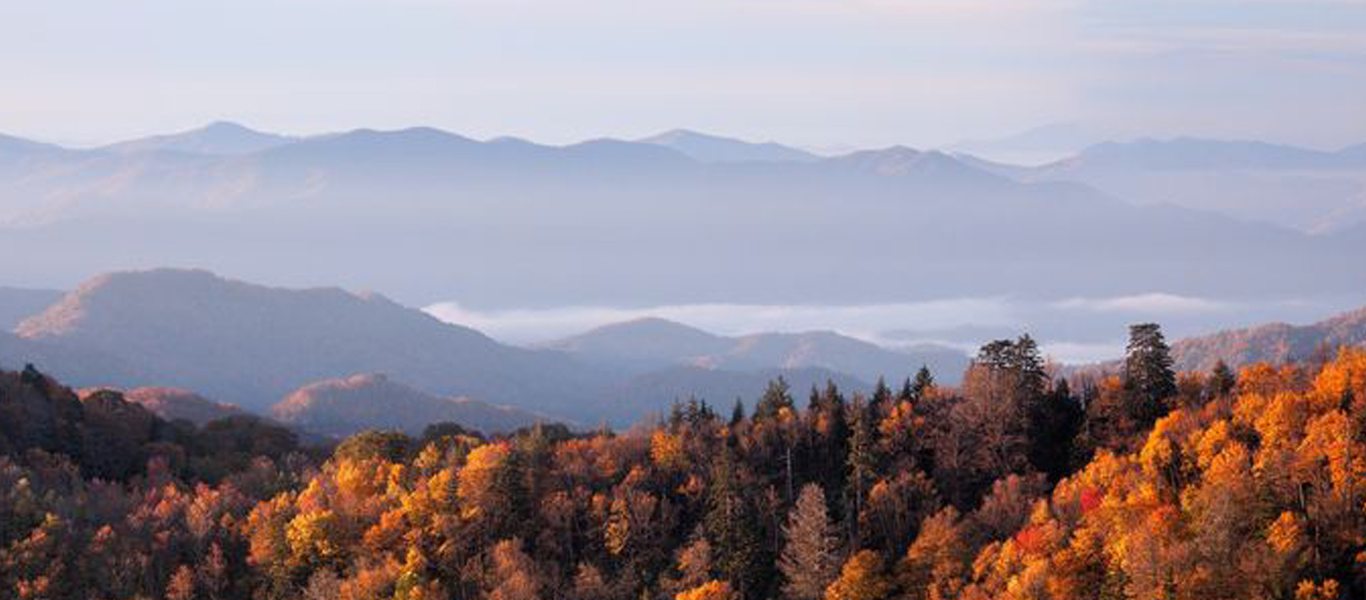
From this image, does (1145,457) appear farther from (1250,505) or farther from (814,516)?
(814,516)

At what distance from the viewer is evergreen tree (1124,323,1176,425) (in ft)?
356

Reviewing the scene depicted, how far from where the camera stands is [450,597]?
3792 inches

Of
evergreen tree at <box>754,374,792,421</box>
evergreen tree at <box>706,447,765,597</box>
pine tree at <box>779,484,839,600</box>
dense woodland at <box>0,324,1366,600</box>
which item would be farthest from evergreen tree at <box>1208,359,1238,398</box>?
evergreen tree at <box>706,447,765,597</box>

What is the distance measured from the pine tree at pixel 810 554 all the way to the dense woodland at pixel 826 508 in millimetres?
159

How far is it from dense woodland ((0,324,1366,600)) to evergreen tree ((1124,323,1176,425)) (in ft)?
0.57

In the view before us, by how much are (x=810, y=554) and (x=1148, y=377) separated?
32.7 metres

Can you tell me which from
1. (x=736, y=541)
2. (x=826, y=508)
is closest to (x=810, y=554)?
(x=736, y=541)

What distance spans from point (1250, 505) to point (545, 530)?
143 feet

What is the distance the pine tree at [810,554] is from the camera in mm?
90125

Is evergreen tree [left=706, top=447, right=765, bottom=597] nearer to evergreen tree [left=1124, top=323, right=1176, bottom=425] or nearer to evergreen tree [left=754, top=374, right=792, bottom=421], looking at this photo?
evergreen tree [left=754, top=374, right=792, bottom=421]

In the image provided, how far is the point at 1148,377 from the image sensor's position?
110 metres

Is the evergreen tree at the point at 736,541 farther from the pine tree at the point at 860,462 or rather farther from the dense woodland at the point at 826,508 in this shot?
the pine tree at the point at 860,462

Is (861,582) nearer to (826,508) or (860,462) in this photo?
(826,508)

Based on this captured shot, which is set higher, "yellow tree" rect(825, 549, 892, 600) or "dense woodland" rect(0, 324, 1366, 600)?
"dense woodland" rect(0, 324, 1366, 600)
